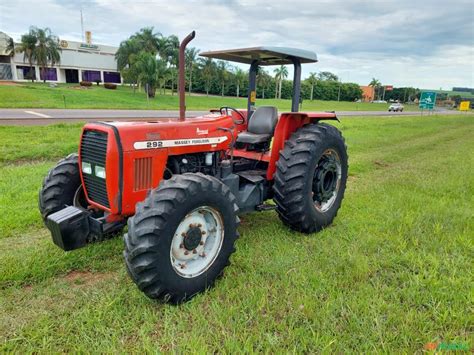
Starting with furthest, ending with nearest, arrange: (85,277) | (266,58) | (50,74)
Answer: (50,74)
(266,58)
(85,277)

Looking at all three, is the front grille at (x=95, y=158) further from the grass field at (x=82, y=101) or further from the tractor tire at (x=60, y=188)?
the grass field at (x=82, y=101)

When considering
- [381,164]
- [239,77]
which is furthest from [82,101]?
[239,77]

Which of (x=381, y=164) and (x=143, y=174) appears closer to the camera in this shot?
(x=143, y=174)

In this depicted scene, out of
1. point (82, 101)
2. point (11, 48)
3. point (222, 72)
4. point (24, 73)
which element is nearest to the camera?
point (82, 101)

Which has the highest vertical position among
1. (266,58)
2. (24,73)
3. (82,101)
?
(24,73)

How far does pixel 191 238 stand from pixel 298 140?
1.78m

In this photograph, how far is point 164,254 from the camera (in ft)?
8.77

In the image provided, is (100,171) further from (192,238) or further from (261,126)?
(261,126)

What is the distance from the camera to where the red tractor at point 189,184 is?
2.71 m

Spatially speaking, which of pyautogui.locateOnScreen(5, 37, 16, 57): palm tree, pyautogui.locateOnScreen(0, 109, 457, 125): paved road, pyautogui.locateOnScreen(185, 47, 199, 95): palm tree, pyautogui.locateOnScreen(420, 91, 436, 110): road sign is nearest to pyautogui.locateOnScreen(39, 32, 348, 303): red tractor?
pyautogui.locateOnScreen(0, 109, 457, 125): paved road

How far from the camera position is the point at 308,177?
3.99 meters

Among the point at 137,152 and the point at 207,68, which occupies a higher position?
the point at 207,68

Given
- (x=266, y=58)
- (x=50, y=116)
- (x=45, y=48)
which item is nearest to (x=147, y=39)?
(x=45, y=48)

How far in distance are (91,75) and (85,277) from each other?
63708 millimetres
